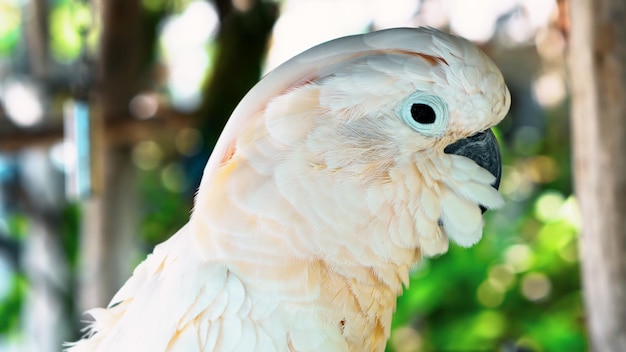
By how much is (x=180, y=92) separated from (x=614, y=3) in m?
4.04

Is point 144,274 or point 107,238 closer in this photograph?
point 144,274

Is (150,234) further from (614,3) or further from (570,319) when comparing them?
(614,3)

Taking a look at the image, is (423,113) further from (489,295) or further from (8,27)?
(8,27)

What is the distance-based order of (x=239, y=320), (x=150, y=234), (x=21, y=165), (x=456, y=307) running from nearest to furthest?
(x=239, y=320), (x=456, y=307), (x=21, y=165), (x=150, y=234)

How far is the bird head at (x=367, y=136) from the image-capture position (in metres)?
1.12

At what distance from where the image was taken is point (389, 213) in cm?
117

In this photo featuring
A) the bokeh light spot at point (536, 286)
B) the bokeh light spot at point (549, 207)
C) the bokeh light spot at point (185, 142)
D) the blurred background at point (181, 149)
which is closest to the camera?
the blurred background at point (181, 149)

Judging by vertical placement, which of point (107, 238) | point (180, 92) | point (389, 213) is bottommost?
point (107, 238)

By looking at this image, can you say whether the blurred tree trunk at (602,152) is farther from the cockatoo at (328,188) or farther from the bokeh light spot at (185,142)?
the bokeh light spot at (185,142)

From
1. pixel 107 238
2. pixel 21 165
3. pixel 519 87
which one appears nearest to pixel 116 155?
Result: pixel 107 238

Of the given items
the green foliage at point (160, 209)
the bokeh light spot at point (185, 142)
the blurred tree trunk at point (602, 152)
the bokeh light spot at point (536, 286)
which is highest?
the blurred tree trunk at point (602, 152)

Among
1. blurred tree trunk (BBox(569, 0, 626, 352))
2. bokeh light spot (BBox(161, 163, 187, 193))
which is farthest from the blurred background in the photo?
bokeh light spot (BBox(161, 163, 187, 193))

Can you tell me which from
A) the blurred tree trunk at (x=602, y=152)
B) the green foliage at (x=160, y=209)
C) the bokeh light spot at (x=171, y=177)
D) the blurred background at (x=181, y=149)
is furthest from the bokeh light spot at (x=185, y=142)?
the blurred tree trunk at (x=602, y=152)

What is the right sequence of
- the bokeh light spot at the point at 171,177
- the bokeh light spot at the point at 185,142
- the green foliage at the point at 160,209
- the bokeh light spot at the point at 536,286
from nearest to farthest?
the bokeh light spot at the point at 536,286 < the bokeh light spot at the point at 185,142 < the green foliage at the point at 160,209 < the bokeh light spot at the point at 171,177
